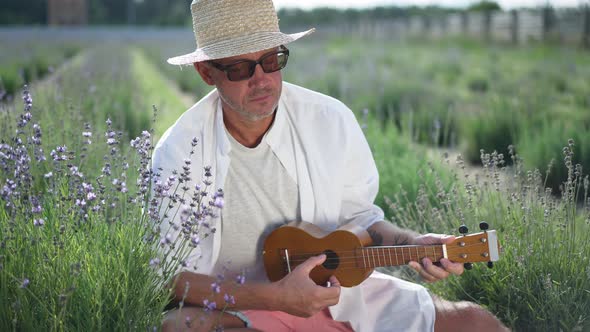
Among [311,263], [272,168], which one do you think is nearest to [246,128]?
[272,168]

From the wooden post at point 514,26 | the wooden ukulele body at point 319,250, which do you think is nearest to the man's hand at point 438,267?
the wooden ukulele body at point 319,250

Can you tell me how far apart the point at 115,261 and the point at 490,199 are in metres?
1.96

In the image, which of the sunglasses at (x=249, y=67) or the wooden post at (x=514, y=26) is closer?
the sunglasses at (x=249, y=67)

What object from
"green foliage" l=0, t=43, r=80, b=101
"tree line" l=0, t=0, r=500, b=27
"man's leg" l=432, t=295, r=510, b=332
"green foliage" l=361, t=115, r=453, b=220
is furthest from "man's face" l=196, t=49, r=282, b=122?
"tree line" l=0, t=0, r=500, b=27

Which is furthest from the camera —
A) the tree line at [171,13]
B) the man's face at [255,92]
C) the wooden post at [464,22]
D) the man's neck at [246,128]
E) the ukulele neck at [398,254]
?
the tree line at [171,13]

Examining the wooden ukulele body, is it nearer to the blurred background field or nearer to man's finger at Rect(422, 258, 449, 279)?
man's finger at Rect(422, 258, 449, 279)

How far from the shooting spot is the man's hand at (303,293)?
2.76m

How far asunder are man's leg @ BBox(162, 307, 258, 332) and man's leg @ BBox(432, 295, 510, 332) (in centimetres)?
75

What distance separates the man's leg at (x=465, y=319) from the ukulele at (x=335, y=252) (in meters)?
0.36

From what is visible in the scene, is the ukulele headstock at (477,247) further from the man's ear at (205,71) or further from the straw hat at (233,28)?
the man's ear at (205,71)

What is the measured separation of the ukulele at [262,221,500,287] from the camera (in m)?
2.82

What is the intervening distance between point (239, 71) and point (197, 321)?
0.96 meters

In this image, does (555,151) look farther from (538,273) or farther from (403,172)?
(538,273)

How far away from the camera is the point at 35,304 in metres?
2.59
